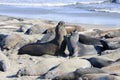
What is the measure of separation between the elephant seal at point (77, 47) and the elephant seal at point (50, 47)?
18 centimetres

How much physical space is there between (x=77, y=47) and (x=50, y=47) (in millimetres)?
606

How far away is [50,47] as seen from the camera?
9.21 m

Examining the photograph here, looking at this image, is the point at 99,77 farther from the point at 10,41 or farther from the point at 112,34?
the point at 112,34

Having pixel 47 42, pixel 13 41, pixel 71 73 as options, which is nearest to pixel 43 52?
pixel 47 42

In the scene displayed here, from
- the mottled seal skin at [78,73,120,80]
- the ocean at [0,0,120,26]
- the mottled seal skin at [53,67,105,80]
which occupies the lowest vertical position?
the ocean at [0,0,120,26]

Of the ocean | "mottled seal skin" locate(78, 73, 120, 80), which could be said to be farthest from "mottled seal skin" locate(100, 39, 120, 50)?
the ocean

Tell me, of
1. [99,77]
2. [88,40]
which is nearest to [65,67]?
[99,77]

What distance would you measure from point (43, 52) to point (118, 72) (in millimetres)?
3264

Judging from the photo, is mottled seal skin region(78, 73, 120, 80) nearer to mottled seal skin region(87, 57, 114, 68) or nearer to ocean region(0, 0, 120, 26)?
mottled seal skin region(87, 57, 114, 68)

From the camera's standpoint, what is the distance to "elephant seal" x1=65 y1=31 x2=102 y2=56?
916cm

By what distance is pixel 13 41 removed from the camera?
10094mm

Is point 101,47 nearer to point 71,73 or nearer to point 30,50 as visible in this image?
point 30,50

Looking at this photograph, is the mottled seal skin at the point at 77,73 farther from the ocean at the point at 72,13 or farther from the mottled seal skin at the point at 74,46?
the ocean at the point at 72,13

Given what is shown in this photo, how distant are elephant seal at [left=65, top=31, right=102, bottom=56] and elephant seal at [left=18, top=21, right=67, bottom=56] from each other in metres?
0.18
